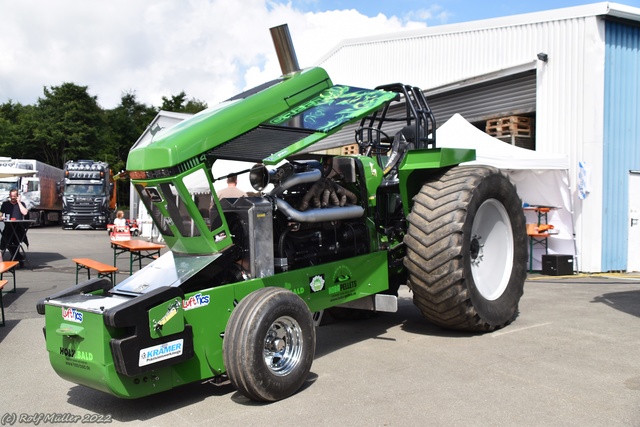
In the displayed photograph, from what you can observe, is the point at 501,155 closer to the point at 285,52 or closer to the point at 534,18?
the point at 534,18

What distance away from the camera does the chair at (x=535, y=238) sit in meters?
11.6

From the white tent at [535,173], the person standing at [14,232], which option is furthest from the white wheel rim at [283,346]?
the person standing at [14,232]

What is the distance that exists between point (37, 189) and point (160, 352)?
2817 cm

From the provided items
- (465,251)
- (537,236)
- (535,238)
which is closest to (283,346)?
(465,251)

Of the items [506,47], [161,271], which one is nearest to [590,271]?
[506,47]

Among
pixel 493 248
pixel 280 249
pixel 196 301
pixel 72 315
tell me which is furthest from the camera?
pixel 493 248

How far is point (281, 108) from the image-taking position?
5062 millimetres

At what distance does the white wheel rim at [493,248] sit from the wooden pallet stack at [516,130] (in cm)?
689

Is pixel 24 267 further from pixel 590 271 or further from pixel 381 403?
pixel 590 271

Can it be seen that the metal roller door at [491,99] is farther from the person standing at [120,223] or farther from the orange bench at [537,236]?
the person standing at [120,223]

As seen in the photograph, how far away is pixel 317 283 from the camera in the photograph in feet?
17.3

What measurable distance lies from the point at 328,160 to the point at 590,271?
8.14 m

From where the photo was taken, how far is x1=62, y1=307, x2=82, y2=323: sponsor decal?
4.05 meters

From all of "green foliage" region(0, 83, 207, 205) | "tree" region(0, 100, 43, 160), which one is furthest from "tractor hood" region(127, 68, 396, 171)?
"tree" region(0, 100, 43, 160)
